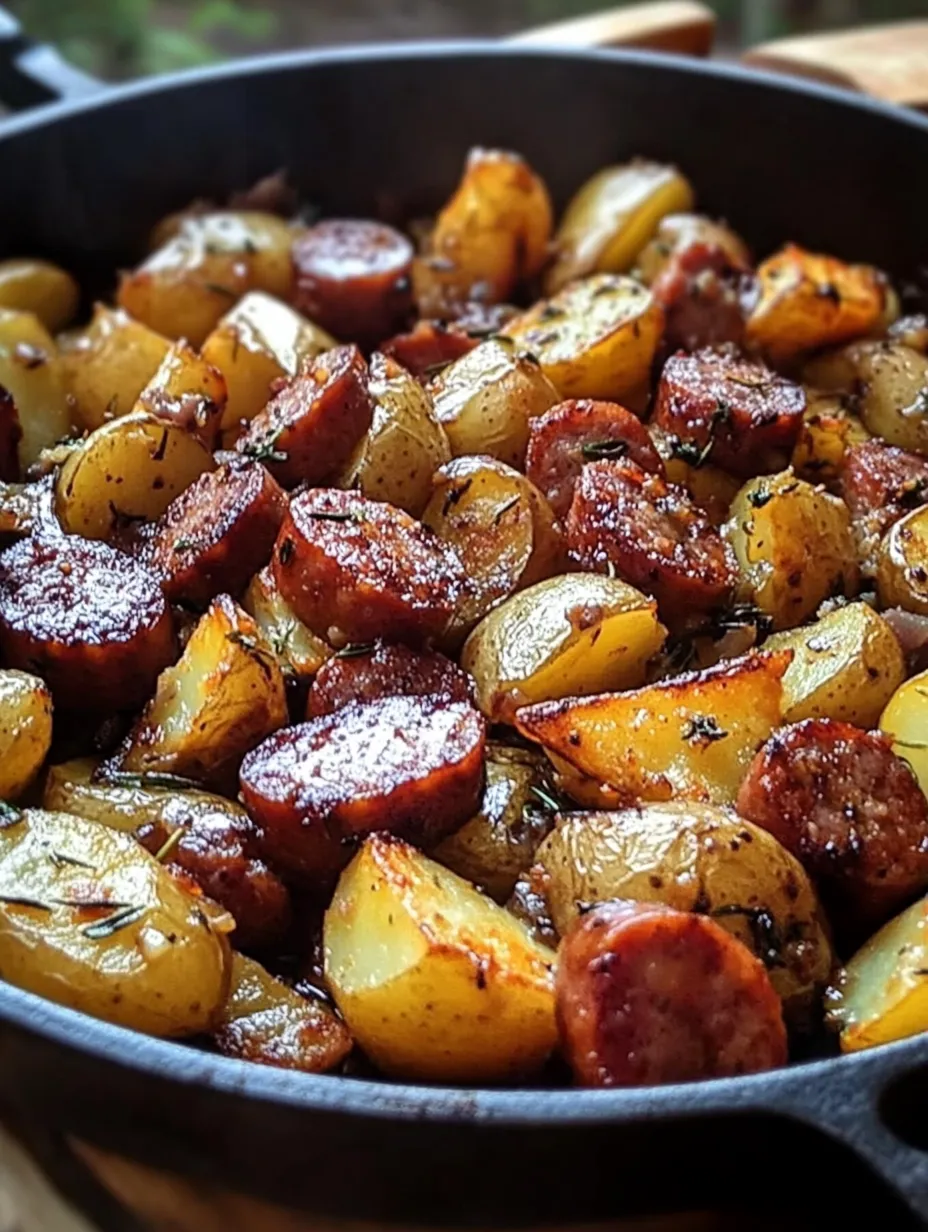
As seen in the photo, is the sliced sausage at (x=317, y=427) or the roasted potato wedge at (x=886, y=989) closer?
the roasted potato wedge at (x=886, y=989)

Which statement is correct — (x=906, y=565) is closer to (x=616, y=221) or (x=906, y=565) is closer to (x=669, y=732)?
(x=669, y=732)

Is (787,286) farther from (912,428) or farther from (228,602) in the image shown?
(228,602)

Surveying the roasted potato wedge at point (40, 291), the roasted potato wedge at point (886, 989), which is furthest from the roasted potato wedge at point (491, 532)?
the roasted potato wedge at point (40, 291)

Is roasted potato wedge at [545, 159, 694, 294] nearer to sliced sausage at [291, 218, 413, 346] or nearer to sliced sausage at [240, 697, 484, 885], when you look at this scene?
sliced sausage at [291, 218, 413, 346]

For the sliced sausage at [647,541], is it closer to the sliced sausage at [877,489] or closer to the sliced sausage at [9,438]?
the sliced sausage at [877,489]

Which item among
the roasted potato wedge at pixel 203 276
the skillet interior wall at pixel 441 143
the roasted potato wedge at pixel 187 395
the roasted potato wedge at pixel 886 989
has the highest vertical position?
the skillet interior wall at pixel 441 143

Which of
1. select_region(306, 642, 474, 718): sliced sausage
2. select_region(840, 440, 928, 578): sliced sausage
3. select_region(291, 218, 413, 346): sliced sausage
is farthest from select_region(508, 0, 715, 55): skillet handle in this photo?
select_region(306, 642, 474, 718): sliced sausage

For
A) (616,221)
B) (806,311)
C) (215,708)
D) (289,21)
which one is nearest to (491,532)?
(215,708)
